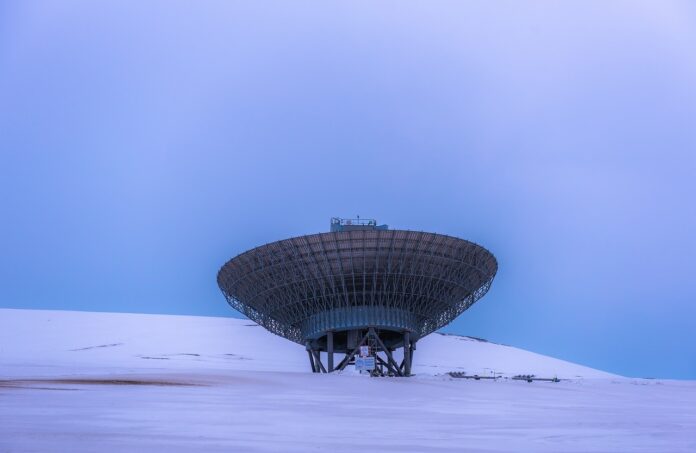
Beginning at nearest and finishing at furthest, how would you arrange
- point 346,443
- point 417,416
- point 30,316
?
point 346,443, point 417,416, point 30,316

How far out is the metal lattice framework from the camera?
2260 inches

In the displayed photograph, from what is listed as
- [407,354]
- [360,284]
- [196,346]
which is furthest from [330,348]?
[196,346]

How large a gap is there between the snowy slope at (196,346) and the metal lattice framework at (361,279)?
22688 mm

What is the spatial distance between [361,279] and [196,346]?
49.6 metres

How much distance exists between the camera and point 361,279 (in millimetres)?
59938

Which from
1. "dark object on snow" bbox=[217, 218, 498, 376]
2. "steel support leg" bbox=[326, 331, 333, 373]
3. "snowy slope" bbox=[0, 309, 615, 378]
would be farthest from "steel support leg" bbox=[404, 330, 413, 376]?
"snowy slope" bbox=[0, 309, 615, 378]

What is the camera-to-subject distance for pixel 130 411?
1470cm

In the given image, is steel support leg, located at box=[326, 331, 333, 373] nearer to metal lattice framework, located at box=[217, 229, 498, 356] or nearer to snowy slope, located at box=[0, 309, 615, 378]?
metal lattice framework, located at box=[217, 229, 498, 356]

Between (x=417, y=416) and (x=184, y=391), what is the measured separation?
9.12m

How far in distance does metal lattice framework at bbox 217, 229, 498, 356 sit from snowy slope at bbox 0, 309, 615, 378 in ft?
74.4

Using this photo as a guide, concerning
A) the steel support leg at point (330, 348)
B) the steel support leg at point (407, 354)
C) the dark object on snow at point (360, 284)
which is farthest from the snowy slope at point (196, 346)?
the steel support leg at point (407, 354)

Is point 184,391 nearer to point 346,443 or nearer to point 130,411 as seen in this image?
point 130,411

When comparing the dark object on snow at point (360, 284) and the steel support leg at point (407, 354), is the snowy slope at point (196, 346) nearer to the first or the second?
the dark object on snow at point (360, 284)

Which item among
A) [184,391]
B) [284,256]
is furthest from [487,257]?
[184,391]
